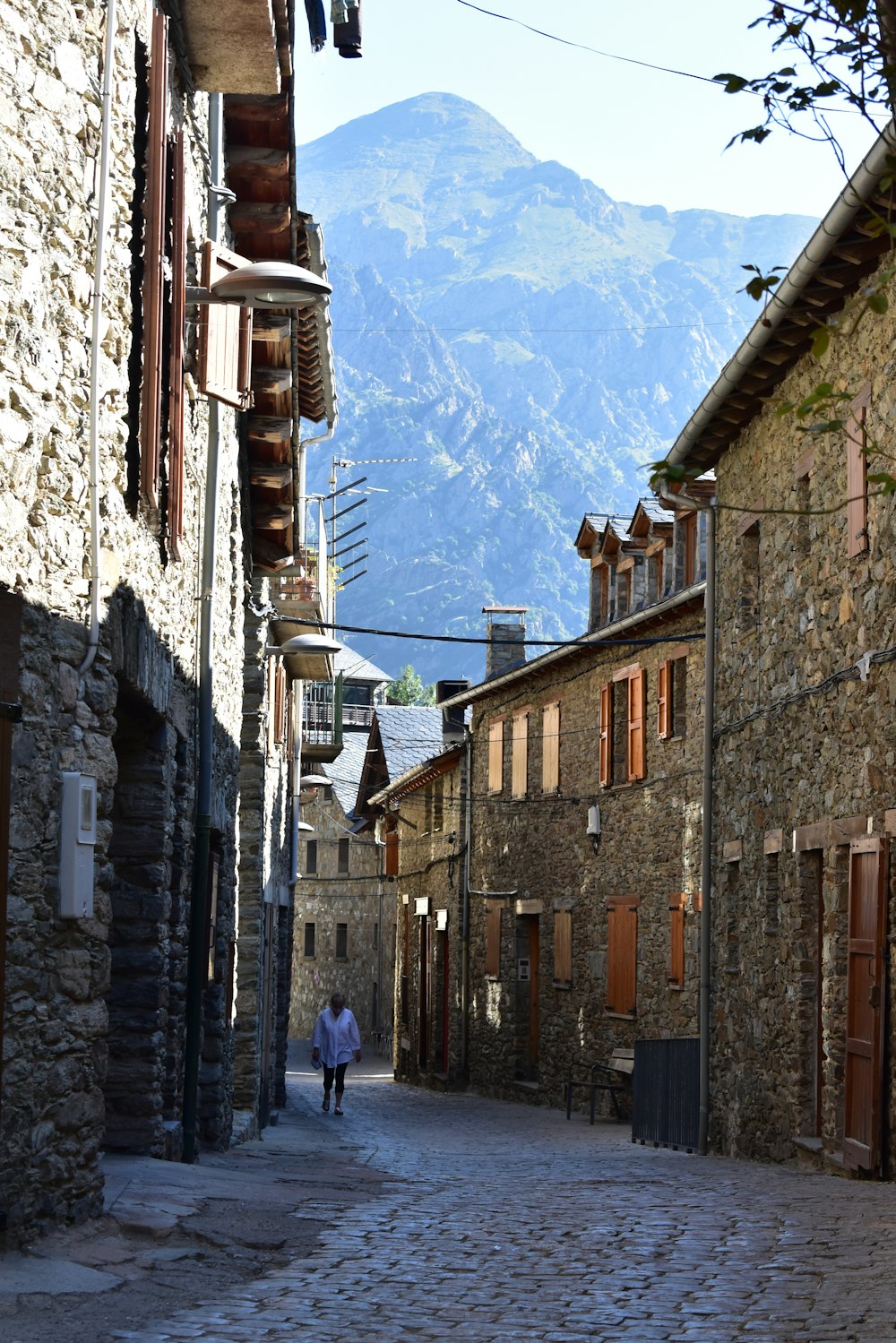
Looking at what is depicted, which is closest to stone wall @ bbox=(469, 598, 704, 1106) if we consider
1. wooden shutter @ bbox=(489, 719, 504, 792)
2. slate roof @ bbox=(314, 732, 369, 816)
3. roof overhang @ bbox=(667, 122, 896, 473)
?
wooden shutter @ bbox=(489, 719, 504, 792)

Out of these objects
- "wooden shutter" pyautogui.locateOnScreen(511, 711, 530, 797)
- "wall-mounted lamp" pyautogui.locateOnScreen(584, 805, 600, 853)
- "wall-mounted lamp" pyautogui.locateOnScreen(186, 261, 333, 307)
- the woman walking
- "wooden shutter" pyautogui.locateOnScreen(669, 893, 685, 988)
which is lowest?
the woman walking

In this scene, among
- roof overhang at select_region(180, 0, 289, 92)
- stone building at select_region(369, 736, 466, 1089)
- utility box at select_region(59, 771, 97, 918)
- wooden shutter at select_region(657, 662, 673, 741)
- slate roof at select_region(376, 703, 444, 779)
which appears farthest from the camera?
slate roof at select_region(376, 703, 444, 779)

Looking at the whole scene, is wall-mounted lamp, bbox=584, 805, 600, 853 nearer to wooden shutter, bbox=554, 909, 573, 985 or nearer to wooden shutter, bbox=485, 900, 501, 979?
wooden shutter, bbox=554, 909, 573, 985

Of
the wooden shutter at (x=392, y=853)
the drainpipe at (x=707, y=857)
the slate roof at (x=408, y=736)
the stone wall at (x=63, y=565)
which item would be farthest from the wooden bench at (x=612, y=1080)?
the slate roof at (x=408, y=736)

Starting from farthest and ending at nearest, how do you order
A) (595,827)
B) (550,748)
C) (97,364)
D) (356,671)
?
1. (356,671)
2. (550,748)
3. (595,827)
4. (97,364)

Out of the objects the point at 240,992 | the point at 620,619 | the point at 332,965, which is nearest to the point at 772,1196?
the point at 240,992

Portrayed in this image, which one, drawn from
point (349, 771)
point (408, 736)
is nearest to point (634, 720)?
point (408, 736)

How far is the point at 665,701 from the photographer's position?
21469 mm

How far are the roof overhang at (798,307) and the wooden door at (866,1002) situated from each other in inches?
110

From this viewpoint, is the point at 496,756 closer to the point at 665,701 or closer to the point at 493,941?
the point at 493,941

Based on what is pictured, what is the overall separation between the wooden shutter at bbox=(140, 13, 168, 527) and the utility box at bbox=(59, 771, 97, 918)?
1.70m

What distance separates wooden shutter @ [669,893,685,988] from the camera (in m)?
20.6

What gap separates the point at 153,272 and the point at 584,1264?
447 cm

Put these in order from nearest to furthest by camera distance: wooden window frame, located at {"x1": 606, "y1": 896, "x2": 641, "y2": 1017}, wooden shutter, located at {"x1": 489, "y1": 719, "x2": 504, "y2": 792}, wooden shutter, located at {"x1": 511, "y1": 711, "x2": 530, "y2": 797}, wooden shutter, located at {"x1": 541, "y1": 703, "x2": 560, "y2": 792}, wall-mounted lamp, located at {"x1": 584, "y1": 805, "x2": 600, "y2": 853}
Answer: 1. wooden window frame, located at {"x1": 606, "y1": 896, "x2": 641, "y2": 1017}
2. wall-mounted lamp, located at {"x1": 584, "y1": 805, "x2": 600, "y2": 853}
3. wooden shutter, located at {"x1": 541, "y1": 703, "x2": 560, "y2": 792}
4. wooden shutter, located at {"x1": 511, "y1": 711, "x2": 530, "y2": 797}
5. wooden shutter, located at {"x1": 489, "y1": 719, "x2": 504, "y2": 792}
